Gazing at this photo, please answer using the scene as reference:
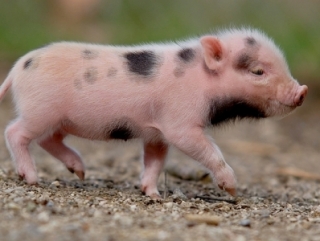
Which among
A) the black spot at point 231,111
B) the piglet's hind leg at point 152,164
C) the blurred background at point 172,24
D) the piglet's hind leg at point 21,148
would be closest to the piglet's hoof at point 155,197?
the piglet's hind leg at point 152,164

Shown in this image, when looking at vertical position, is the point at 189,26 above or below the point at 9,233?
above

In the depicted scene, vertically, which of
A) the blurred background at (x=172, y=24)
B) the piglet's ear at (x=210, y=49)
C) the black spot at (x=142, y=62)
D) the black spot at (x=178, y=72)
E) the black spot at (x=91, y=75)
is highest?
the blurred background at (x=172, y=24)

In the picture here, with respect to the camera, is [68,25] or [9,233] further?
[68,25]

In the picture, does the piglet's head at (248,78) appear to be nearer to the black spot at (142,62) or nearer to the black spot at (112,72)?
the black spot at (142,62)

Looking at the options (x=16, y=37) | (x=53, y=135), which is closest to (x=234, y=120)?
(x=53, y=135)

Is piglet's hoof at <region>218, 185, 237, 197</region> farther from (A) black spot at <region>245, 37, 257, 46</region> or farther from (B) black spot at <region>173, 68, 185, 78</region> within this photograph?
(A) black spot at <region>245, 37, 257, 46</region>

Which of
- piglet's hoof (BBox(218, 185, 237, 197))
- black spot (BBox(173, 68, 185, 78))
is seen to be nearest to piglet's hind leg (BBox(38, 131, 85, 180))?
black spot (BBox(173, 68, 185, 78))

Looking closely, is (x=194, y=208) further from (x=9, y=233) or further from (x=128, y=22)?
(x=128, y=22)
